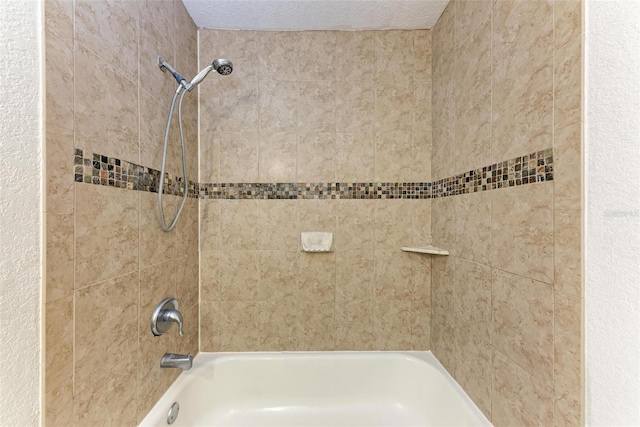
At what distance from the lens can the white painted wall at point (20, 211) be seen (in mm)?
592

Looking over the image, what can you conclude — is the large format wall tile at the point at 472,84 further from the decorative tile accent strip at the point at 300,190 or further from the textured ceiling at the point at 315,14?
the decorative tile accent strip at the point at 300,190

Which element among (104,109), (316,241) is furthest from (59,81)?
(316,241)

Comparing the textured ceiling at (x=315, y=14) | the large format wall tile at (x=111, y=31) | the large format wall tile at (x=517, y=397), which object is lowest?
the large format wall tile at (x=517, y=397)

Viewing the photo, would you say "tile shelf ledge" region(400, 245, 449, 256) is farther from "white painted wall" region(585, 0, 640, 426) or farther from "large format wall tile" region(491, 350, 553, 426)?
"white painted wall" region(585, 0, 640, 426)

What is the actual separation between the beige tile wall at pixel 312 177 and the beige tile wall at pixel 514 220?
25 cm

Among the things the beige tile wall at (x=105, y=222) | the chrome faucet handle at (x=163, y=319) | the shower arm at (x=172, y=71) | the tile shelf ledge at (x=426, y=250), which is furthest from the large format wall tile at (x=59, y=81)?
the tile shelf ledge at (x=426, y=250)

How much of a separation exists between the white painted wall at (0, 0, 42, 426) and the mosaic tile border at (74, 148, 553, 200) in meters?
0.15

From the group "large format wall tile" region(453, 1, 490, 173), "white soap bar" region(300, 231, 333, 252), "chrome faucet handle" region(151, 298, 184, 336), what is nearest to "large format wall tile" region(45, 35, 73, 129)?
"chrome faucet handle" region(151, 298, 184, 336)

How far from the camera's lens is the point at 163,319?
117 centimetres

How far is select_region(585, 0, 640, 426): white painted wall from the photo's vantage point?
0.59 m

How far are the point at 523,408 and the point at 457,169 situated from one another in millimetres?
975

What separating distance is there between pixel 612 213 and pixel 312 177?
4.11 feet

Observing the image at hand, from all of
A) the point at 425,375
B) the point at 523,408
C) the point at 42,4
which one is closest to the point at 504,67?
the point at 523,408

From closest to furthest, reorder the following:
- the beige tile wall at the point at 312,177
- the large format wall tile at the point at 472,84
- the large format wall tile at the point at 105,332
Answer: the large format wall tile at the point at 105,332, the large format wall tile at the point at 472,84, the beige tile wall at the point at 312,177
